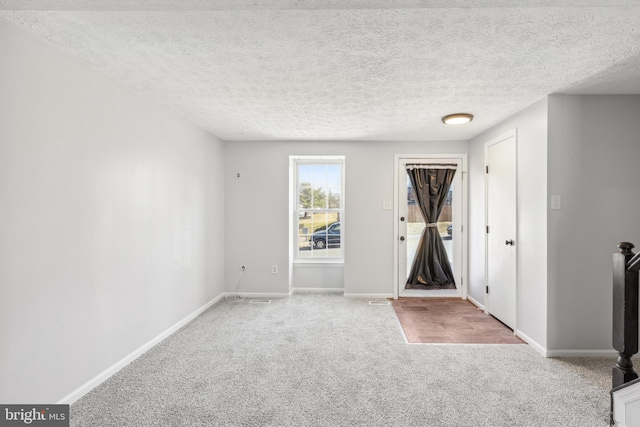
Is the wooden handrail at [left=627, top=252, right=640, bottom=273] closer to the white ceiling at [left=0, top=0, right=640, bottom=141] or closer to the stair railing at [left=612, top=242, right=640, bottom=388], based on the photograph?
the stair railing at [left=612, top=242, right=640, bottom=388]

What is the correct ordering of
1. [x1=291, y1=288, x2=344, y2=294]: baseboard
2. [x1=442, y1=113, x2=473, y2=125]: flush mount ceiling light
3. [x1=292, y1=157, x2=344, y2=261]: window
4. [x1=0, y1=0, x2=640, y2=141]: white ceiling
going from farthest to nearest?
1. [x1=292, y1=157, x2=344, y2=261]: window
2. [x1=291, y1=288, x2=344, y2=294]: baseboard
3. [x1=442, y1=113, x2=473, y2=125]: flush mount ceiling light
4. [x1=0, y1=0, x2=640, y2=141]: white ceiling

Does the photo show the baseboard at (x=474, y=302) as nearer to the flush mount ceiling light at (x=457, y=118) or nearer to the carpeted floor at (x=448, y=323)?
the carpeted floor at (x=448, y=323)

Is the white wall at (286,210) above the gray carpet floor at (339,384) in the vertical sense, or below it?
above

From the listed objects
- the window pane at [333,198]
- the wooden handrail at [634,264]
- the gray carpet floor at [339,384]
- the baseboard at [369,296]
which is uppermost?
the window pane at [333,198]

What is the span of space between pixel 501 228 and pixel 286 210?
283cm

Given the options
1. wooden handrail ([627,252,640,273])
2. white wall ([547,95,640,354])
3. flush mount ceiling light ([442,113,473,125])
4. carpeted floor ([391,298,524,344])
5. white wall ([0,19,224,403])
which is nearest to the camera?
white wall ([0,19,224,403])

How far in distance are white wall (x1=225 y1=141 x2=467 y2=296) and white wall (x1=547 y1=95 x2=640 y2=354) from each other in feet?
6.11

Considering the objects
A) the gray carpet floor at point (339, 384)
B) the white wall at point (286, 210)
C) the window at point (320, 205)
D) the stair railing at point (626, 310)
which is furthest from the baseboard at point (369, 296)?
the stair railing at point (626, 310)

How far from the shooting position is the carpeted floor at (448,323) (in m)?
3.26

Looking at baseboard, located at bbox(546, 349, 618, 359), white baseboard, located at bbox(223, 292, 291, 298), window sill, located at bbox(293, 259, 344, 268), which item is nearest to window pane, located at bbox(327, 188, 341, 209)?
window sill, located at bbox(293, 259, 344, 268)

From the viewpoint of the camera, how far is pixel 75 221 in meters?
2.17

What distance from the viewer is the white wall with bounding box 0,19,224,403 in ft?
5.84

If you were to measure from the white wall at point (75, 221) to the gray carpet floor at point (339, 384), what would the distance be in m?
0.38

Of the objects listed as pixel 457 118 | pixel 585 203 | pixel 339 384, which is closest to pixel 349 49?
pixel 457 118
